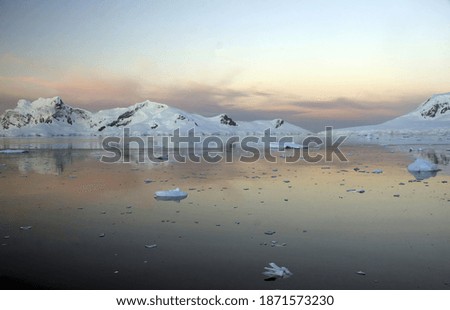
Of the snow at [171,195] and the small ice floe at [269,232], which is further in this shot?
the snow at [171,195]

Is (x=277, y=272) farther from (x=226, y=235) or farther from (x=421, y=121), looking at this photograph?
(x=421, y=121)

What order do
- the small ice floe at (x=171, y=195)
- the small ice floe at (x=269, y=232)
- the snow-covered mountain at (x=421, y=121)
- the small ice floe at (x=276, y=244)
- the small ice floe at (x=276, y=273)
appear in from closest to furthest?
the small ice floe at (x=276, y=273) < the small ice floe at (x=276, y=244) < the small ice floe at (x=269, y=232) < the small ice floe at (x=171, y=195) < the snow-covered mountain at (x=421, y=121)

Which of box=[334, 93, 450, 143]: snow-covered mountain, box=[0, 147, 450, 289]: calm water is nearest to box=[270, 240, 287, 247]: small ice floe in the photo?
box=[0, 147, 450, 289]: calm water

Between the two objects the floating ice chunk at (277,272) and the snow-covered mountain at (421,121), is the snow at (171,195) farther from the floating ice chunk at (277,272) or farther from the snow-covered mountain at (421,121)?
the snow-covered mountain at (421,121)

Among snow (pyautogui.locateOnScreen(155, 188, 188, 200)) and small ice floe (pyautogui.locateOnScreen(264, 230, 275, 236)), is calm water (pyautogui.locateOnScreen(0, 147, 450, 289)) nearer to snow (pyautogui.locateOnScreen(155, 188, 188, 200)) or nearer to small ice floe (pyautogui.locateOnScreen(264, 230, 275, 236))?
small ice floe (pyautogui.locateOnScreen(264, 230, 275, 236))

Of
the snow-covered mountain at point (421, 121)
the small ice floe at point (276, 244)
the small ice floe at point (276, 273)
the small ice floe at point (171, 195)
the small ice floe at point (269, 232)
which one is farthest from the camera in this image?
the snow-covered mountain at point (421, 121)

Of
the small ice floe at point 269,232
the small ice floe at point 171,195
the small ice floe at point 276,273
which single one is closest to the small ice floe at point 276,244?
the small ice floe at point 269,232

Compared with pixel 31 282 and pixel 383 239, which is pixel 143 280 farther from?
pixel 383 239

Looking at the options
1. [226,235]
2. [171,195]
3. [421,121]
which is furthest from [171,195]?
[421,121]
